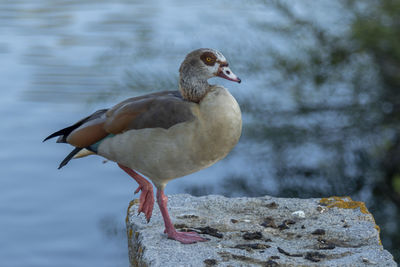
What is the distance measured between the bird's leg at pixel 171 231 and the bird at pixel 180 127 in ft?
0.23

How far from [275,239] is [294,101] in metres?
1.25

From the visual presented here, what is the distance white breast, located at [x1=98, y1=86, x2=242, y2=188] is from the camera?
260 centimetres

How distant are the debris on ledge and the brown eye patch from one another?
73 centimetres

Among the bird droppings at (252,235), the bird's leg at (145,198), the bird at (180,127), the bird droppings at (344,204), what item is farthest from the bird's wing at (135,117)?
the bird droppings at (344,204)

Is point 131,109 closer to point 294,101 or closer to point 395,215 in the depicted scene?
point 294,101

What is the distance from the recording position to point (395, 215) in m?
4.16

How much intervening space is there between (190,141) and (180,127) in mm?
65

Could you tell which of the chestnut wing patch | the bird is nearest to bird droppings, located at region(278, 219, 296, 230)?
the bird

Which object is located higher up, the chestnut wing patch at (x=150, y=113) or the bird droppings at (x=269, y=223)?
the chestnut wing patch at (x=150, y=113)

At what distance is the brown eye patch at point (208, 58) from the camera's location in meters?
2.63

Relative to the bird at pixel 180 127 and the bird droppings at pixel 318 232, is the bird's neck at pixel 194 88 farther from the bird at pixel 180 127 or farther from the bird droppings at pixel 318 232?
the bird droppings at pixel 318 232

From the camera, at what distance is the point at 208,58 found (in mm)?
2633

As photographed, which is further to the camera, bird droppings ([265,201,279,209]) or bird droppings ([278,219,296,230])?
bird droppings ([265,201,279,209])

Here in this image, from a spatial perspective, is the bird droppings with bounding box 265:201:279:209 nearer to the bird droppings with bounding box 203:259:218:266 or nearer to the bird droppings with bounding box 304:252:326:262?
the bird droppings with bounding box 304:252:326:262
